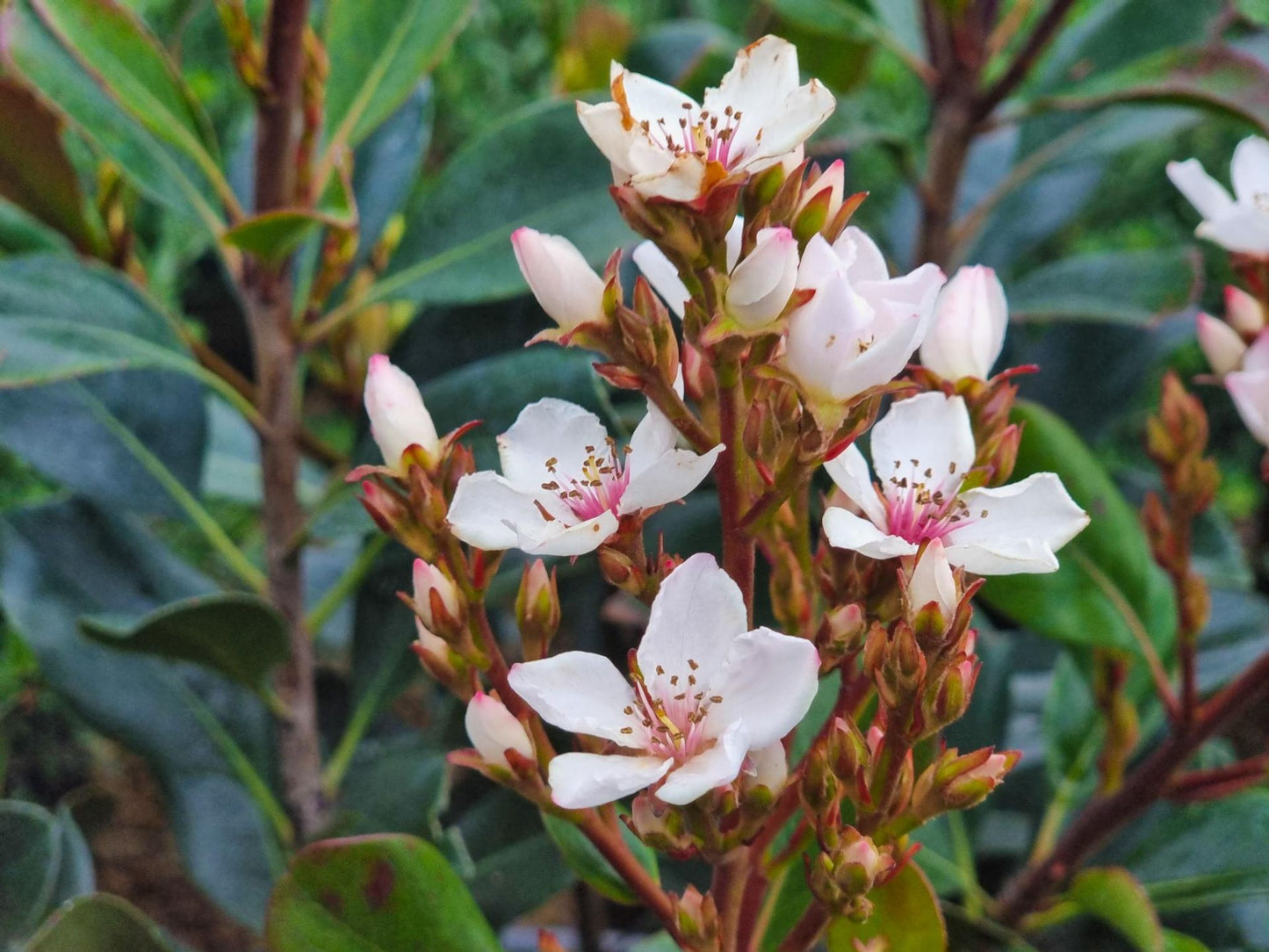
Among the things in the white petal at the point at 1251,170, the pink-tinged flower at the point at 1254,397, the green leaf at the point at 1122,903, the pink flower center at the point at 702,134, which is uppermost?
the pink flower center at the point at 702,134

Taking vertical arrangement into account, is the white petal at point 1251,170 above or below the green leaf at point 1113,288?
above

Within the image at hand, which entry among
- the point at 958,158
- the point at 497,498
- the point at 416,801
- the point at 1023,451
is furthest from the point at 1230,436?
the point at 497,498

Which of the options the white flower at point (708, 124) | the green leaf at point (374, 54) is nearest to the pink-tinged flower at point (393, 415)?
the white flower at point (708, 124)

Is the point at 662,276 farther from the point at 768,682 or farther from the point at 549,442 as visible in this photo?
the point at 768,682

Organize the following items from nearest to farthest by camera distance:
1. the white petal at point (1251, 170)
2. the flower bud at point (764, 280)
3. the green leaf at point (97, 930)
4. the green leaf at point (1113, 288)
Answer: the flower bud at point (764, 280), the green leaf at point (97, 930), the white petal at point (1251, 170), the green leaf at point (1113, 288)

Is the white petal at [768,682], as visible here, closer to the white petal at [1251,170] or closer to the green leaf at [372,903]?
the green leaf at [372,903]

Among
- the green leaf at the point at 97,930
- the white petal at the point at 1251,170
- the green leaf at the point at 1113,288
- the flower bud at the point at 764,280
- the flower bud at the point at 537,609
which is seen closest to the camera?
the flower bud at the point at 764,280
